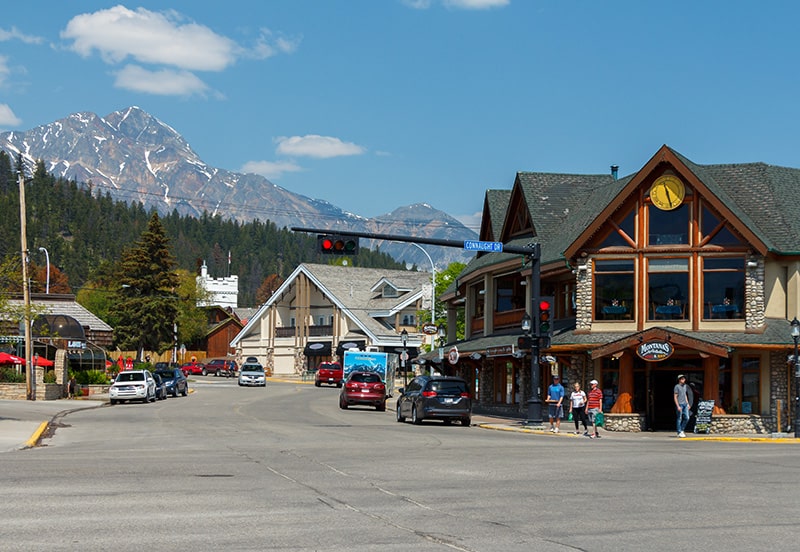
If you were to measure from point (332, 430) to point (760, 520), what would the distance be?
750 inches

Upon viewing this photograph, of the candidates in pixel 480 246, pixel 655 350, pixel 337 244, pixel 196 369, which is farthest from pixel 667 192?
pixel 196 369

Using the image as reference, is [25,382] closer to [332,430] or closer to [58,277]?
[332,430]

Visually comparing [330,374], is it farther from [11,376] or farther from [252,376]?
[11,376]

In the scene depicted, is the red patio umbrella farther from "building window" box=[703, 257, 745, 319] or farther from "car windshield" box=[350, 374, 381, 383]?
"building window" box=[703, 257, 745, 319]

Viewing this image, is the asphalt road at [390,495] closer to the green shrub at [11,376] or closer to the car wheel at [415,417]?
the car wheel at [415,417]

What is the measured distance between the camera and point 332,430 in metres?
30.4

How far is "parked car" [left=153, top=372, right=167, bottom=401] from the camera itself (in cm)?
5385

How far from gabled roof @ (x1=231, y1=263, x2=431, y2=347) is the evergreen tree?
11.7 m

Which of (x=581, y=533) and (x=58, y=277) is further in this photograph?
(x=58, y=277)

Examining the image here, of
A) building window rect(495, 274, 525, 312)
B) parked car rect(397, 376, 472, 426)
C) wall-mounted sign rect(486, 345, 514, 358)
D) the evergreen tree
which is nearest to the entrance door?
wall-mounted sign rect(486, 345, 514, 358)

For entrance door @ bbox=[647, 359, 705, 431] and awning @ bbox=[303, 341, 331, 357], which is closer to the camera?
entrance door @ bbox=[647, 359, 705, 431]

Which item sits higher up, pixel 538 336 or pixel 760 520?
pixel 538 336

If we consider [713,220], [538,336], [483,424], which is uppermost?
[713,220]

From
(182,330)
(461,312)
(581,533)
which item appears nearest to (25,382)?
(461,312)
